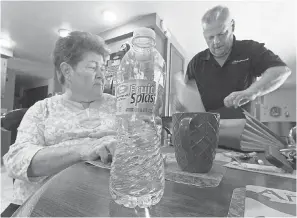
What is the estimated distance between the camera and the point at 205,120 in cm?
46

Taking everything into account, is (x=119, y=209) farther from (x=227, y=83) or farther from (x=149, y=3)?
(x=149, y=3)

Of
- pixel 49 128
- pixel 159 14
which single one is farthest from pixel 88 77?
pixel 159 14

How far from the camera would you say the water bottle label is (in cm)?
35

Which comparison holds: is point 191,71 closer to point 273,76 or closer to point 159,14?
point 273,76

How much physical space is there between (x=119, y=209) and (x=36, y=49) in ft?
18.4

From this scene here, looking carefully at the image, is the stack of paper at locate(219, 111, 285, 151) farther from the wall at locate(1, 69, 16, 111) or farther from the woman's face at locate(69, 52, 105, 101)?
the wall at locate(1, 69, 16, 111)

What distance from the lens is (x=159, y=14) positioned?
3264 mm

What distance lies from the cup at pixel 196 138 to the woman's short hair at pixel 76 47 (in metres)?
0.75

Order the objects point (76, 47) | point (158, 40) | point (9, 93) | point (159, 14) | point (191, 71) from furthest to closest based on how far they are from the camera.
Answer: point (9, 93) < point (158, 40) < point (159, 14) < point (191, 71) < point (76, 47)

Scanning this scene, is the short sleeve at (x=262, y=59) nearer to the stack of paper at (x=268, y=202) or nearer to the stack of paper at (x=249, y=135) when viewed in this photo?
the stack of paper at (x=249, y=135)

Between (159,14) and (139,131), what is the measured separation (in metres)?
3.19

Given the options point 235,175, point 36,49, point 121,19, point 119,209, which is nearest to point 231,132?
point 235,175

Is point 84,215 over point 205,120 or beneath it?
beneath

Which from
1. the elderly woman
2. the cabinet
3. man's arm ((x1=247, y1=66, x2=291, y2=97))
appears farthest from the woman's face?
the cabinet
